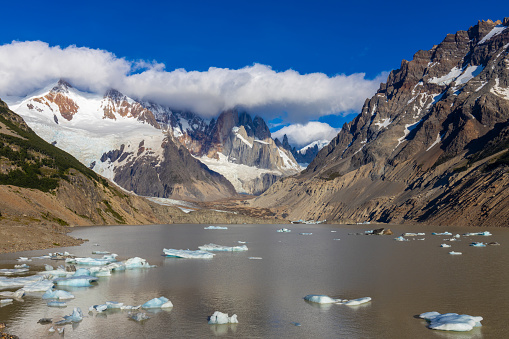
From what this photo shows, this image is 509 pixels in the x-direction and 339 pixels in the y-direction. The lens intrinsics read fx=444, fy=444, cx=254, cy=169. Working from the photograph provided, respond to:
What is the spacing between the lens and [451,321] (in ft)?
87.1

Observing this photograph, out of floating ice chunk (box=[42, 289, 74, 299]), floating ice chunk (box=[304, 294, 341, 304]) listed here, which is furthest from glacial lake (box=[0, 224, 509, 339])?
floating ice chunk (box=[304, 294, 341, 304])

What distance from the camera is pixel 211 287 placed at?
39188 mm

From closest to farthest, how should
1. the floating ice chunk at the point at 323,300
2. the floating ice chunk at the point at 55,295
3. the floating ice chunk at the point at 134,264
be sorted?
the floating ice chunk at the point at 323,300
the floating ice chunk at the point at 55,295
the floating ice chunk at the point at 134,264

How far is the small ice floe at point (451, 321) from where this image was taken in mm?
25812

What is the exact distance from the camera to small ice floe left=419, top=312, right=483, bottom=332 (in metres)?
25.8

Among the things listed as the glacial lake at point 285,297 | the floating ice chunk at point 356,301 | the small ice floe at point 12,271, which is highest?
the small ice floe at point 12,271

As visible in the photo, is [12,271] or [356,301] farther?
[12,271]

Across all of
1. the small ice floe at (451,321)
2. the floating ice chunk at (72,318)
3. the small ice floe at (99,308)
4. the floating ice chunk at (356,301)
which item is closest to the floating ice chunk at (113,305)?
the small ice floe at (99,308)

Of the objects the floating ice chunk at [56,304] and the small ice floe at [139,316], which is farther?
the floating ice chunk at [56,304]

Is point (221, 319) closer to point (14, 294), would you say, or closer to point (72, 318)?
point (72, 318)

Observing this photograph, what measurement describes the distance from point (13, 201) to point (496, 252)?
330 ft

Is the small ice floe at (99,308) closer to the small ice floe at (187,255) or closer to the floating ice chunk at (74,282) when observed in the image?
the floating ice chunk at (74,282)

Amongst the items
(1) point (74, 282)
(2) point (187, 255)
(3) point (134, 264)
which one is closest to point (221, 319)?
(1) point (74, 282)

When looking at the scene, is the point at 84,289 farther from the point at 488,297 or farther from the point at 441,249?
the point at 441,249
